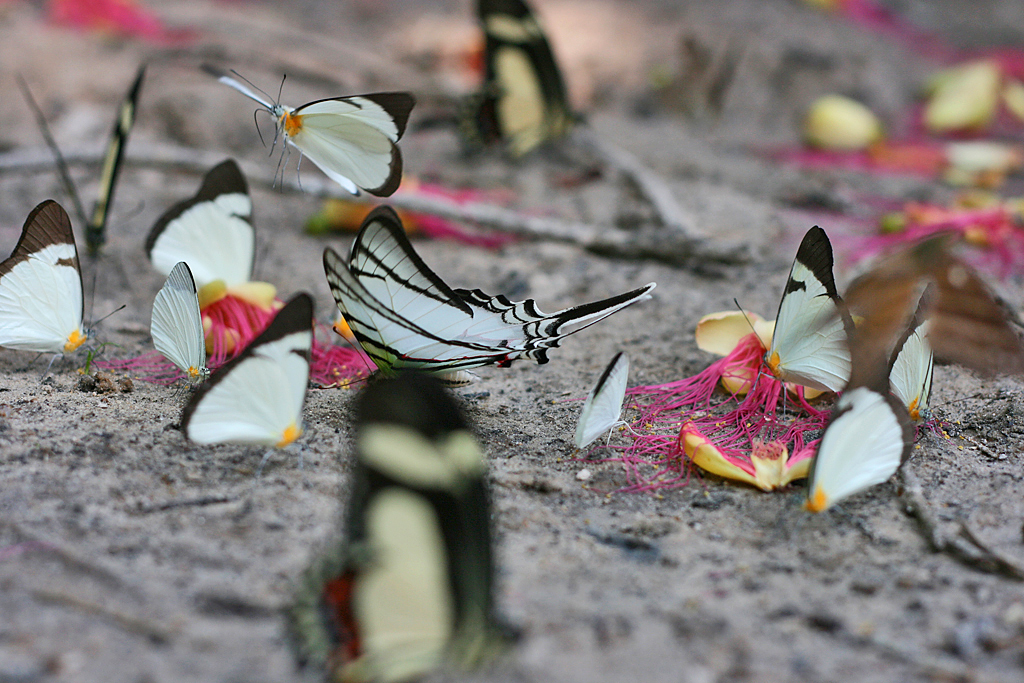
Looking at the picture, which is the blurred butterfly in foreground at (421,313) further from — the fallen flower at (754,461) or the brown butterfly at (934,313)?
the brown butterfly at (934,313)

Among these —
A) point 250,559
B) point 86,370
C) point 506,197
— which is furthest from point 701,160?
point 250,559

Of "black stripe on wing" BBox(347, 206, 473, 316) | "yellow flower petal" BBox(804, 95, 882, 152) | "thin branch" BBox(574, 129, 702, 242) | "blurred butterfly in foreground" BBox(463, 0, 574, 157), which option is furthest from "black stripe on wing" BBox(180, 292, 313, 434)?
"yellow flower petal" BBox(804, 95, 882, 152)

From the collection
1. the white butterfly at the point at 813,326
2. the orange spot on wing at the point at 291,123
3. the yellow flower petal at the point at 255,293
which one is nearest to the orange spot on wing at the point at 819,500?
the white butterfly at the point at 813,326

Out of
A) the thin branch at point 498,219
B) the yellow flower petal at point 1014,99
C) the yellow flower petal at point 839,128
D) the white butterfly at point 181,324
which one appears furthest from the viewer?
the yellow flower petal at point 1014,99

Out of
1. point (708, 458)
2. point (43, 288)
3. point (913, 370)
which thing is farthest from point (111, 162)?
point (913, 370)

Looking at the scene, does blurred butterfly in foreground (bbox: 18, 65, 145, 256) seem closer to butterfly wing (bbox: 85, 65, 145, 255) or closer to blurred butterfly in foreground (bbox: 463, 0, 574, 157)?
butterfly wing (bbox: 85, 65, 145, 255)

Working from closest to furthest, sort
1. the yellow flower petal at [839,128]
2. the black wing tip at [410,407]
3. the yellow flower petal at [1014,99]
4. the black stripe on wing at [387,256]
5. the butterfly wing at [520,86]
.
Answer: the black wing tip at [410,407]
the black stripe on wing at [387,256]
the butterfly wing at [520,86]
the yellow flower petal at [839,128]
the yellow flower petal at [1014,99]

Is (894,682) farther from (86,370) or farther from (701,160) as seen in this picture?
(701,160)
